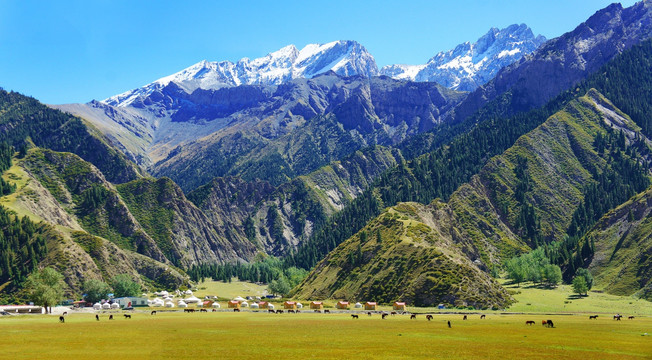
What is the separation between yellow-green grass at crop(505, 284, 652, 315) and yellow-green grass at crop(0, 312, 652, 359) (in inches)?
2071

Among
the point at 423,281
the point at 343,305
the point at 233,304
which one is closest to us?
the point at 343,305

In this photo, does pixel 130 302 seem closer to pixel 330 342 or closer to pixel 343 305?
pixel 343 305

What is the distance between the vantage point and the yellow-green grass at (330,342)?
66.2 meters

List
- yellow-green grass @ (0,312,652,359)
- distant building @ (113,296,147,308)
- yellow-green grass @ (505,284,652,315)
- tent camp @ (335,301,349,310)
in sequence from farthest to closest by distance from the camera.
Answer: distant building @ (113,296,147,308), tent camp @ (335,301,349,310), yellow-green grass @ (505,284,652,315), yellow-green grass @ (0,312,652,359)

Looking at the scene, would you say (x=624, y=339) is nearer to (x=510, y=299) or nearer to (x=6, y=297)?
(x=510, y=299)

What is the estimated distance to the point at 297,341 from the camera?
79625 millimetres

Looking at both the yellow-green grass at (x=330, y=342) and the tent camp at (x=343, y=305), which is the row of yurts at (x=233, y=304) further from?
the yellow-green grass at (x=330, y=342)

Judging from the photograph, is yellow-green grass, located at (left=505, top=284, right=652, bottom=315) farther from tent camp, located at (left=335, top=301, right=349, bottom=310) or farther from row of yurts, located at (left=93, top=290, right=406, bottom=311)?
tent camp, located at (left=335, top=301, right=349, bottom=310)

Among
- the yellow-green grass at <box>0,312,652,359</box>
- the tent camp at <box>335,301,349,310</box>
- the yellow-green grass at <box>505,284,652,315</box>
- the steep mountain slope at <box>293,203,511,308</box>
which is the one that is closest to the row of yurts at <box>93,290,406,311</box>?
the tent camp at <box>335,301,349,310</box>

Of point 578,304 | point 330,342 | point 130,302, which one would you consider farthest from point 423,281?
point 330,342

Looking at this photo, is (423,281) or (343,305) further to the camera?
(423,281)

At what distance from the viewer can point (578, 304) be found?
17388cm

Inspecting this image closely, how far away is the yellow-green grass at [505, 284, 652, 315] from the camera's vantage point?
521 feet

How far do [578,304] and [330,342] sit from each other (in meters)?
126
